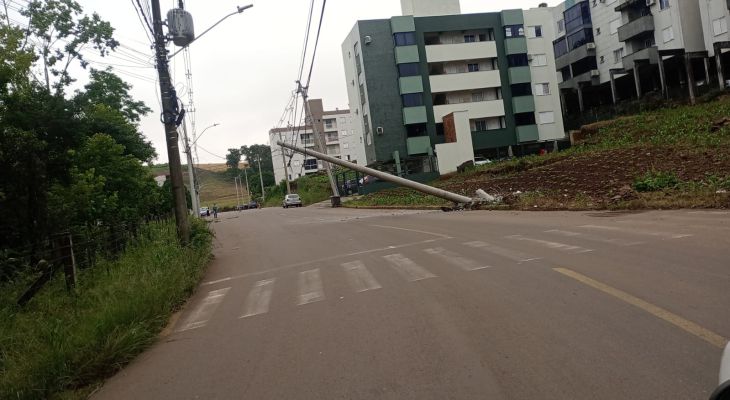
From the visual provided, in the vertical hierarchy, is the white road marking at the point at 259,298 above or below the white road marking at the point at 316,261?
below

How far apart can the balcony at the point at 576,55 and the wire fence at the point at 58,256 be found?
48.7m

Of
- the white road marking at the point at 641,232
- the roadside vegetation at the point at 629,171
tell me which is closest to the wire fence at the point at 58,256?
the white road marking at the point at 641,232

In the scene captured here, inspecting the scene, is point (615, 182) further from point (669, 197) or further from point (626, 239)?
point (626, 239)

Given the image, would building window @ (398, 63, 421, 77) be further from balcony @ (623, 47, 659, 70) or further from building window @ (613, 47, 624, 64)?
building window @ (613, 47, 624, 64)

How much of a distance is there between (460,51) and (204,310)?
45.8m

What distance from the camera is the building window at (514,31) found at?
166ft

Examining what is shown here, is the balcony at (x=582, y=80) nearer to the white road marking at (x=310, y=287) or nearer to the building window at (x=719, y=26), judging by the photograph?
the building window at (x=719, y=26)

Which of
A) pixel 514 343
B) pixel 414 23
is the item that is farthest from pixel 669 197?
pixel 414 23

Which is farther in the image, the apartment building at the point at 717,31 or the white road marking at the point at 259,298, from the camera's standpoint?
the apartment building at the point at 717,31

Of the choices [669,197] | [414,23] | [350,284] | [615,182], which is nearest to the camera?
[350,284]

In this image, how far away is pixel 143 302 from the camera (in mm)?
7203

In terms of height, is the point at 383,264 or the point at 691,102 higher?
the point at 691,102

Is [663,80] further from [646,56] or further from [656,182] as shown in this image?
[656,182]

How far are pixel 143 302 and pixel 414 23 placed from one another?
45.4 meters
